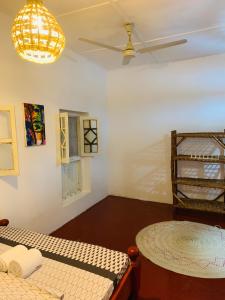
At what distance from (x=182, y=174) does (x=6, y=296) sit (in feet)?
10.8

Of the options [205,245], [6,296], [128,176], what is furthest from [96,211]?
[6,296]

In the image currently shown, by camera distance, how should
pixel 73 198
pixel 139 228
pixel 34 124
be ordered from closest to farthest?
1. pixel 34 124
2. pixel 139 228
3. pixel 73 198

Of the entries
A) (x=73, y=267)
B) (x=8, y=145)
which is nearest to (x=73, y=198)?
(x=8, y=145)

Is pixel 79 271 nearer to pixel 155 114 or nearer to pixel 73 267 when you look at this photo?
pixel 73 267

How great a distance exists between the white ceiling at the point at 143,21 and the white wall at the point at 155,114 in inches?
20.3

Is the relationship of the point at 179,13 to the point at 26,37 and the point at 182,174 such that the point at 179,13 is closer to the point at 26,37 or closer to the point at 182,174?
the point at 26,37

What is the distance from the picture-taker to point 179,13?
7.22 ft

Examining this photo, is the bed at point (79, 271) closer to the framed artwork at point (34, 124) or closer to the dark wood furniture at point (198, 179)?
the framed artwork at point (34, 124)

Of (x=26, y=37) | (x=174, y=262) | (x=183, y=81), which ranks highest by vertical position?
(x=183, y=81)

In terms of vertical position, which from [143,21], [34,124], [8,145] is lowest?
[8,145]

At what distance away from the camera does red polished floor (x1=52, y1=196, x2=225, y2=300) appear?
1.93 m

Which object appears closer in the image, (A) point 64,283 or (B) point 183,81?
(A) point 64,283

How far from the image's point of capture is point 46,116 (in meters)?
2.77

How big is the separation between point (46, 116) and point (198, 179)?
8.61ft
